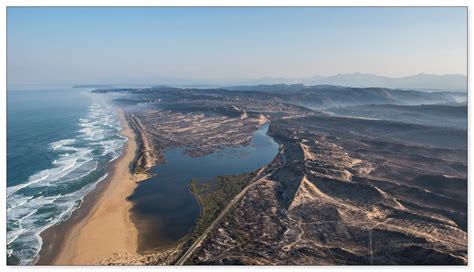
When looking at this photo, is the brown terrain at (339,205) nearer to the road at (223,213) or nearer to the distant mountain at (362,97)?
the road at (223,213)

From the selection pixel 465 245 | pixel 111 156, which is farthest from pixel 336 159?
pixel 111 156

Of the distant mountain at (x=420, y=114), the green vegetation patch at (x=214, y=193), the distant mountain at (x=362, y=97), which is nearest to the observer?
the green vegetation patch at (x=214, y=193)

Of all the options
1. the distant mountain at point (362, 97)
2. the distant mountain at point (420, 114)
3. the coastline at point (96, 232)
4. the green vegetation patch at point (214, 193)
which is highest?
the distant mountain at point (362, 97)

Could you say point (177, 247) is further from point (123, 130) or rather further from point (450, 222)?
point (123, 130)

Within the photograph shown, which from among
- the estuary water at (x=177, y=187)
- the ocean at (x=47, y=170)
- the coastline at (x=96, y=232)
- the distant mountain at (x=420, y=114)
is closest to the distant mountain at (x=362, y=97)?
the distant mountain at (x=420, y=114)

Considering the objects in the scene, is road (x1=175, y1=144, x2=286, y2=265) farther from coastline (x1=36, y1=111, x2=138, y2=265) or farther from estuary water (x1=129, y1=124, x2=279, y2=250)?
coastline (x1=36, y1=111, x2=138, y2=265)

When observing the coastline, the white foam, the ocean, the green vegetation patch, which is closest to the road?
the green vegetation patch
